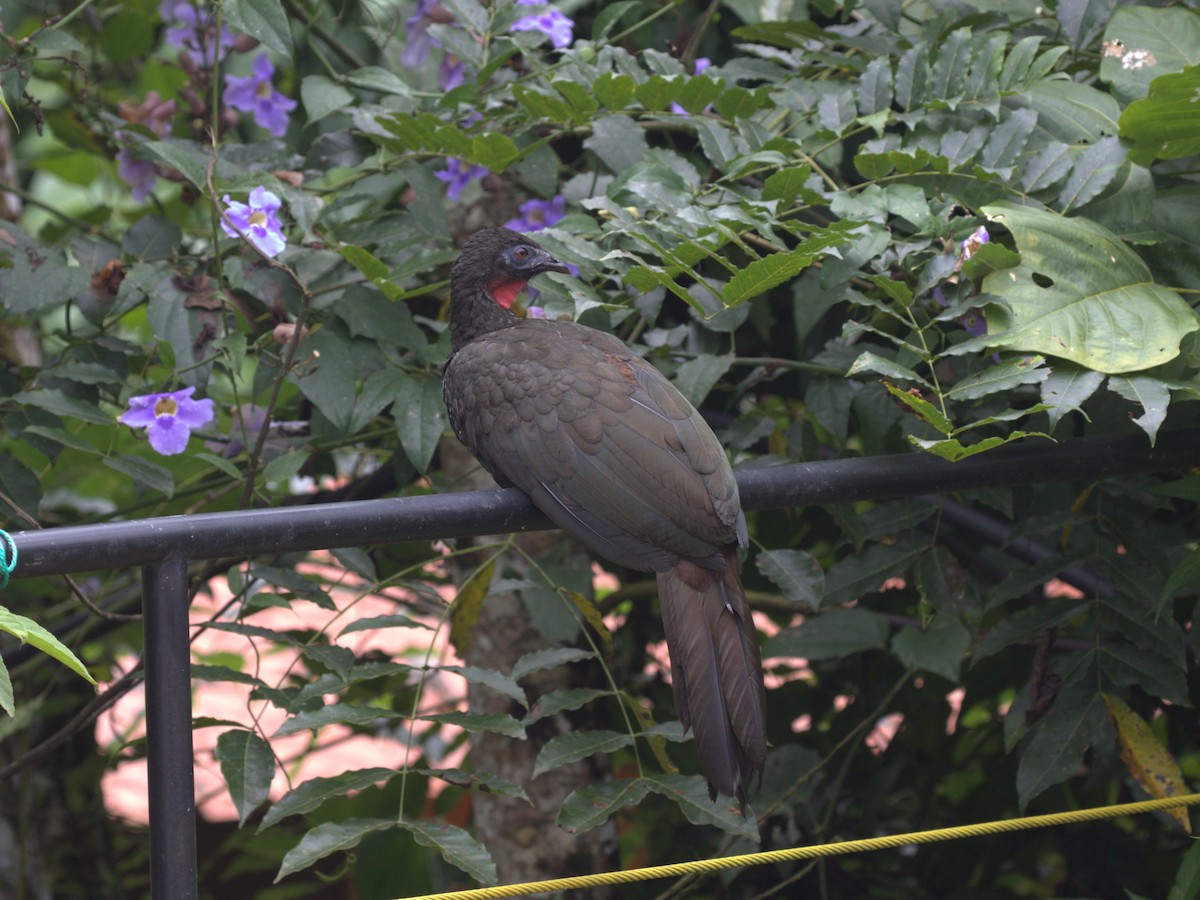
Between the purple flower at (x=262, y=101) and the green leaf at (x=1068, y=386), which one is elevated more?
the purple flower at (x=262, y=101)

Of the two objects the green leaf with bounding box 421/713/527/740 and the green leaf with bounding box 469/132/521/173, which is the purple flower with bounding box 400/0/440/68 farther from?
the green leaf with bounding box 421/713/527/740

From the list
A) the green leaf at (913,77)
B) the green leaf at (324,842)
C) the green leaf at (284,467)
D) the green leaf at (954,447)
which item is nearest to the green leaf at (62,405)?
the green leaf at (284,467)

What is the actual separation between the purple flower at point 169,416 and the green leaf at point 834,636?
40.0 inches

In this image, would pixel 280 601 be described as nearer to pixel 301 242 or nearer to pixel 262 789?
pixel 262 789

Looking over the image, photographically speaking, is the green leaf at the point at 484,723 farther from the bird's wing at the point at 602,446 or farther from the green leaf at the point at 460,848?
the bird's wing at the point at 602,446

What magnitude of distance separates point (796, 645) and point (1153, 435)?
0.90 meters

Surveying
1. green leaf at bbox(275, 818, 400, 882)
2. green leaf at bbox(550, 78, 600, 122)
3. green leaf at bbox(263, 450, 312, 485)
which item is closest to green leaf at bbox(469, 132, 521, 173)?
green leaf at bbox(550, 78, 600, 122)

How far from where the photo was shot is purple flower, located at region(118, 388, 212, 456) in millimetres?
1805

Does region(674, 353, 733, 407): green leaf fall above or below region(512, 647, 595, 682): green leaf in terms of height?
above

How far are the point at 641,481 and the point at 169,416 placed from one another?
2.29ft

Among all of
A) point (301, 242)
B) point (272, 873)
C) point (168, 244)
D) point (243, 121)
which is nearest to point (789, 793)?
point (301, 242)

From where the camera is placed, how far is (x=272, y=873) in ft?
11.9

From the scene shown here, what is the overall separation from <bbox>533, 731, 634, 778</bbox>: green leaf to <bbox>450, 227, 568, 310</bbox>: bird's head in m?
0.68

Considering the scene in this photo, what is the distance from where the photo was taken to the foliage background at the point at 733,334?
5.28 feet
